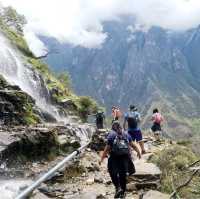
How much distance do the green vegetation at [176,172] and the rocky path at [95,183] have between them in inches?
16.7

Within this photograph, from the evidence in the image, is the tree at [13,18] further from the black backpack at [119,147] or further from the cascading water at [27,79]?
the black backpack at [119,147]

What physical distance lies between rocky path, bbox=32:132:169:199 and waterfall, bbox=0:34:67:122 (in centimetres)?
3580

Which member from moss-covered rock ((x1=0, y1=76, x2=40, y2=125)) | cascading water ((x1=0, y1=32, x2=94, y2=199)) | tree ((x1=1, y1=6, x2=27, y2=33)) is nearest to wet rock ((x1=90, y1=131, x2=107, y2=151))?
moss-covered rock ((x1=0, y1=76, x2=40, y2=125))

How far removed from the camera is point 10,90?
36.8m

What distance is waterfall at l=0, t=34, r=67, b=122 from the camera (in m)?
59.3

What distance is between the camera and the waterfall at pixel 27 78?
5930 centimetres

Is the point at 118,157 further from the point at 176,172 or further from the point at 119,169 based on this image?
the point at 176,172

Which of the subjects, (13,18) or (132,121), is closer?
(132,121)

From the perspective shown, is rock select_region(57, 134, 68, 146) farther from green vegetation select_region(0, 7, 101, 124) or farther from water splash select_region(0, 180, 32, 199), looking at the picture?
green vegetation select_region(0, 7, 101, 124)

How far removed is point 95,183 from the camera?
1980cm

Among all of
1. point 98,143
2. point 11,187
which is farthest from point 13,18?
point 11,187

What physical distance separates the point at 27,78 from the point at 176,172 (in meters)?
44.9

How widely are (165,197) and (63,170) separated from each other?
7867 millimetres

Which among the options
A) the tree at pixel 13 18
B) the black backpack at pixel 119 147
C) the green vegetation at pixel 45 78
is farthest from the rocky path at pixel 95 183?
the tree at pixel 13 18
